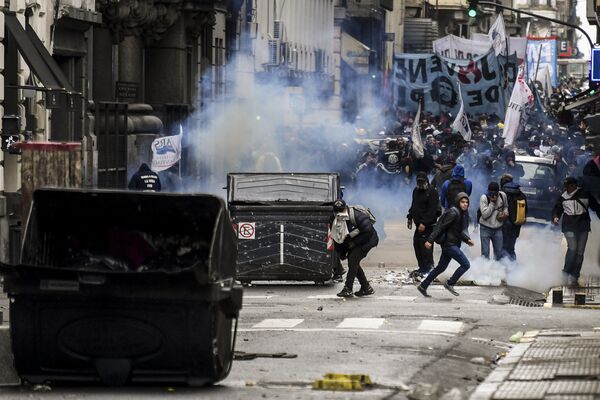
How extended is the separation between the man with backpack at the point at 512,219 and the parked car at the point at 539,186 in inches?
376

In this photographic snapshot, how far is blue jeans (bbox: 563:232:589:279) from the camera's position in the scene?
25656 mm

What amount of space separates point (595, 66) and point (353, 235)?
12281 millimetres

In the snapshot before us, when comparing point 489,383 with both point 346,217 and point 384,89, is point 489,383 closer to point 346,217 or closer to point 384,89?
point 346,217

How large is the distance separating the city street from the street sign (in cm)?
901

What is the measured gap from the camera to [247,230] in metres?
24.3

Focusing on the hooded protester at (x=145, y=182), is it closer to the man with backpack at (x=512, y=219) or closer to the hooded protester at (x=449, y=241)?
the man with backpack at (x=512, y=219)

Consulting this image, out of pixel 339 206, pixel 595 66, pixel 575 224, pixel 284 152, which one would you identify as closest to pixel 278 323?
pixel 339 206

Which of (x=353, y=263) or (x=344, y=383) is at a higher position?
(x=344, y=383)

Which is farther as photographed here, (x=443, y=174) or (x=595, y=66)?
(x=595, y=66)

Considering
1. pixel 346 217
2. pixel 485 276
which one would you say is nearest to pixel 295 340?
pixel 346 217

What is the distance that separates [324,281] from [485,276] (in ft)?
8.56

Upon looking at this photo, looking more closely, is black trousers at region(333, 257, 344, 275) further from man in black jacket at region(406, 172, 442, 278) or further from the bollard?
the bollard

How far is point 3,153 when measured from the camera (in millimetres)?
25250

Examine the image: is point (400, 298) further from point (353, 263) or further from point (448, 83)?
point (448, 83)
